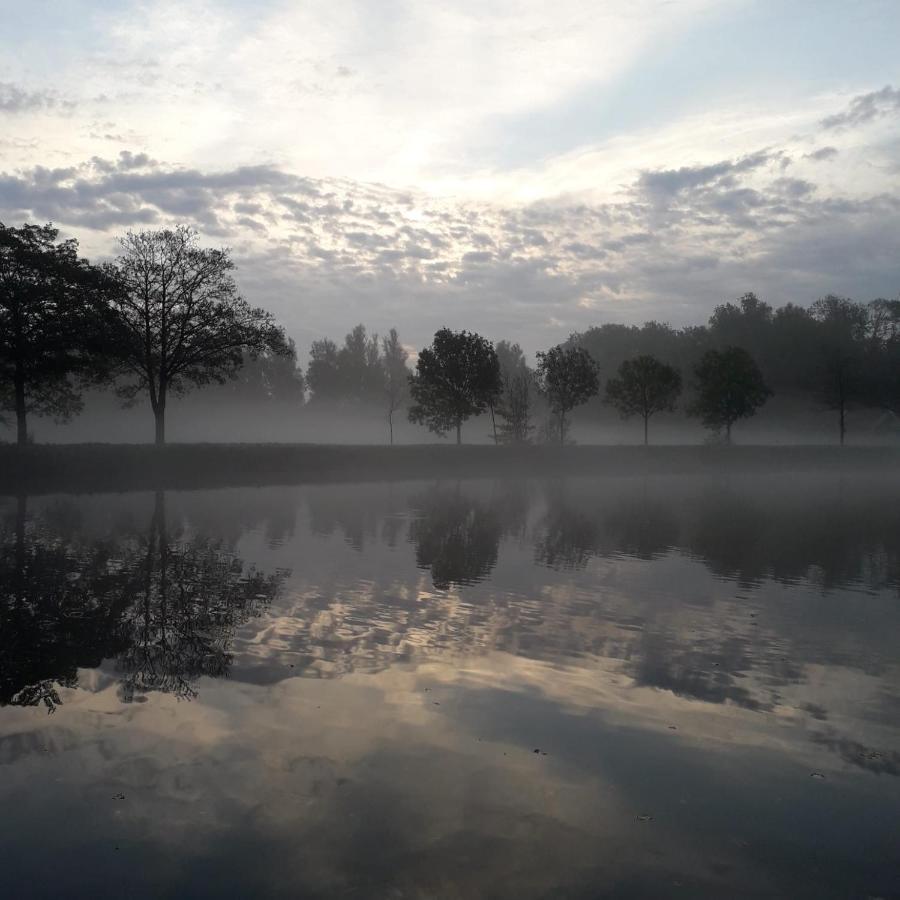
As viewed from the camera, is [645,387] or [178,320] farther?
[645,387]

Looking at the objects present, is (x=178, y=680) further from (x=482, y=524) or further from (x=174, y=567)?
(x=482, y=524)

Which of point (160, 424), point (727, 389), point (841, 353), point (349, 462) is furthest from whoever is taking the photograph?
point (841, 353)

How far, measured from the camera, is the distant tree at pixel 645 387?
277 ft

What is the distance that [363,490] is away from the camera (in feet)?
137

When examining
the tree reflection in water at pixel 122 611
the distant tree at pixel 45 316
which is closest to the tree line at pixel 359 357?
the distant tree at pixel 45 316

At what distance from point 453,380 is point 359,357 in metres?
48.8

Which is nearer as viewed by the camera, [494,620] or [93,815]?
[93,815]

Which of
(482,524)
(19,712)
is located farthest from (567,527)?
(19,712)

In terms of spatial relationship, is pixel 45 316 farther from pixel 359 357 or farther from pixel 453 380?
pixel 359 357

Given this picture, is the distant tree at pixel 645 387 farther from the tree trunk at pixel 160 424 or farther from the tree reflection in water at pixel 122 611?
the tree reflection in water at pixel 122 611

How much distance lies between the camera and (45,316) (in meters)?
46.2

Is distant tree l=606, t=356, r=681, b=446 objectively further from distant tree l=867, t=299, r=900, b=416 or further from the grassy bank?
distant tree l=867, t=299, r=900, b=416

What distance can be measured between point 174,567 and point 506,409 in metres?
62.8

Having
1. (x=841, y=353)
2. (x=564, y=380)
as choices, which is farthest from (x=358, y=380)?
(x=841, y=353)
